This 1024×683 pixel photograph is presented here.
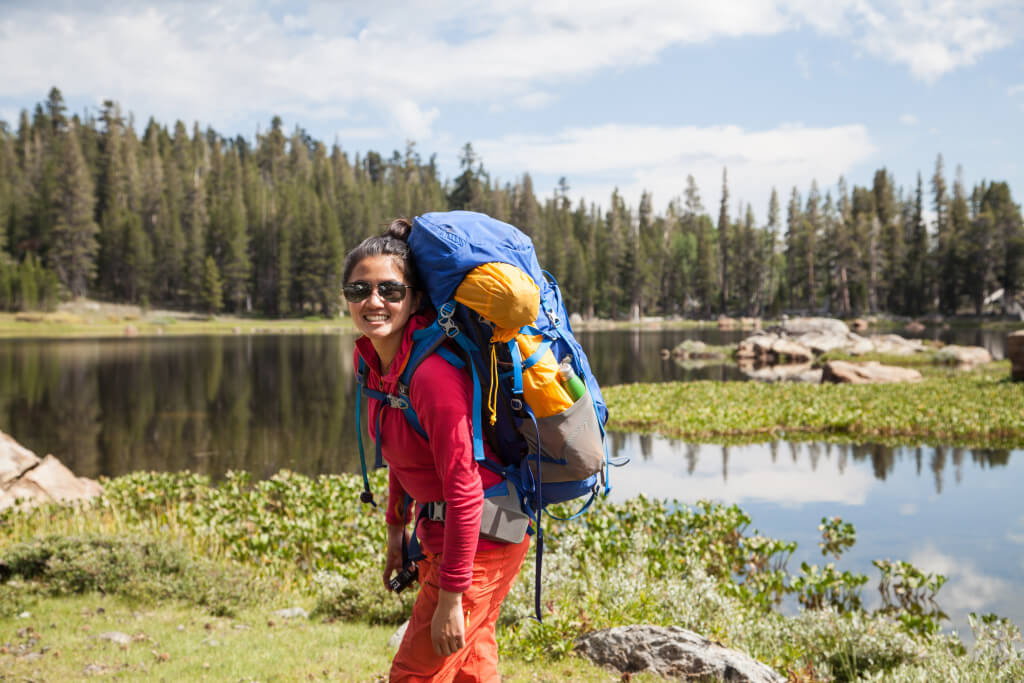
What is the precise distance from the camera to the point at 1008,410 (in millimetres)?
17641

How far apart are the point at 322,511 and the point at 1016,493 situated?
11130 millimetres

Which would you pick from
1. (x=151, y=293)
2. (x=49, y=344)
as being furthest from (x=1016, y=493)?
(x=151, y=293)

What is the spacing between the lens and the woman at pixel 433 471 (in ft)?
8.21

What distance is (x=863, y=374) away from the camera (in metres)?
26.2

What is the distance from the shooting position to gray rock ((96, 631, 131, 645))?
5.16 m

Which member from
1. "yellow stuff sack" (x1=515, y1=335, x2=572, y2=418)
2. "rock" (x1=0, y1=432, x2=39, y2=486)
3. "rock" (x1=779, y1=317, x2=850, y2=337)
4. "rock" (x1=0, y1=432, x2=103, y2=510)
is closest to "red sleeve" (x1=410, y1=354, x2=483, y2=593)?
"yellow stuff sack" (x1=515, y1=335, x2=572, y2=418)

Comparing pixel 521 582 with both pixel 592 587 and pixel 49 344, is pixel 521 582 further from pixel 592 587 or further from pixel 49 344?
pixel 49 344

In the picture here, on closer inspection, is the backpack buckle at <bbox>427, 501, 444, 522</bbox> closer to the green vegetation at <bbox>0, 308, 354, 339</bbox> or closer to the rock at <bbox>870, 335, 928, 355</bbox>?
the rock at <bbox>870, 335, 928, 355</bbox>

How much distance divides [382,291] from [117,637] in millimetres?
4134

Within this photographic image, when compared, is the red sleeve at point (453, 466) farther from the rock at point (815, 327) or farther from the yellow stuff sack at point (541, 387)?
the rock at point (815, 327)

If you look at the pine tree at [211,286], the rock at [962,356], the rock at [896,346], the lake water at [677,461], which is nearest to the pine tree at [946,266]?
the rock at [896,346]

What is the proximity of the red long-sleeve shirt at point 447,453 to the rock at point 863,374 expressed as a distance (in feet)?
84.9

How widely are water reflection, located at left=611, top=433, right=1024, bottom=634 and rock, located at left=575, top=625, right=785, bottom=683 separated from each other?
13.0 feet

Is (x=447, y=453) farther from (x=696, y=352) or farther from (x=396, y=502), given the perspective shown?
(x=696, y=352)
